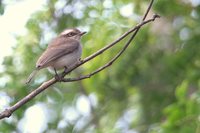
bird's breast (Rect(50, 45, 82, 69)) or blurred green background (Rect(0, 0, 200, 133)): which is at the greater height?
blurred green background (Rect(0, 0, 200, 133))

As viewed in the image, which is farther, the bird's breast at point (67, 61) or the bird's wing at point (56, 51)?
the bird's breast at point (67, 61)

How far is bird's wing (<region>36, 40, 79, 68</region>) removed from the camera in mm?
6348

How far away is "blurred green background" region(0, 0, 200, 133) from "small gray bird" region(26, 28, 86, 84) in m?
0.60

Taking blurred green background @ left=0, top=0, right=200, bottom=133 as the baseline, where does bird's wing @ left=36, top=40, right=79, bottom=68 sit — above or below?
below

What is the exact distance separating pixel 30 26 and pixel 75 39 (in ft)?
5.48

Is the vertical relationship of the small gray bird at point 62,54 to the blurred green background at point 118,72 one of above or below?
below

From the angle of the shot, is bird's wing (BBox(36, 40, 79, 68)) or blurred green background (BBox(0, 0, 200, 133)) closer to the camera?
bird's wing (BBox(36, 40, 79, 68))

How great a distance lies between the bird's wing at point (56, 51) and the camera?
6.35 metres

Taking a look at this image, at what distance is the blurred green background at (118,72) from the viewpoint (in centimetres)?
801

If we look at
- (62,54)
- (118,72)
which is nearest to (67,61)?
(62,54)

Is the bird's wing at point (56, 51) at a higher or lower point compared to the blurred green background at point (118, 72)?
lower

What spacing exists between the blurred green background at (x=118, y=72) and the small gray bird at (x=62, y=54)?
0.60 m

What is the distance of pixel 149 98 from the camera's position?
10.9 metres

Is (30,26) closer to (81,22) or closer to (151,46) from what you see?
(81,22)
